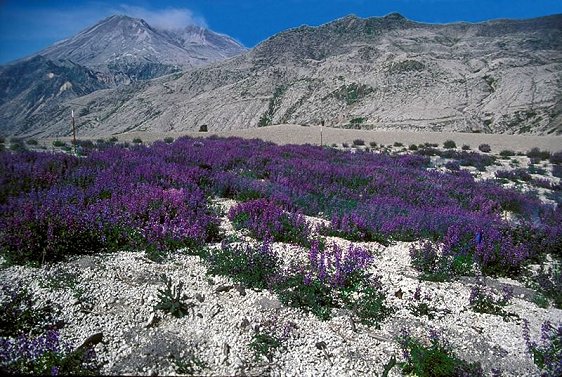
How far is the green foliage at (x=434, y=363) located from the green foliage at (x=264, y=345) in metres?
1.30

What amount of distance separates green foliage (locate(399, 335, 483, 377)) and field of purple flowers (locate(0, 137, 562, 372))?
79mm

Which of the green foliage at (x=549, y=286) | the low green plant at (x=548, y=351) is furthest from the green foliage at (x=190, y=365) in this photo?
the green foliage at (x=549, y=286)

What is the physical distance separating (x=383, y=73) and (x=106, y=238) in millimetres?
80703

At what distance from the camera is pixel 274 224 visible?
21.6 feet

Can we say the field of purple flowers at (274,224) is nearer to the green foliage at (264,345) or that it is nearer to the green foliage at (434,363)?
the green foliage at (434,363)

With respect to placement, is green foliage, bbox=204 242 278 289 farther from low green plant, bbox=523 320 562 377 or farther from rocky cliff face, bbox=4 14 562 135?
rocky cliff face, bbox=4 14 562 135

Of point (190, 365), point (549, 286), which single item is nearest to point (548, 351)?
point (549, 286)

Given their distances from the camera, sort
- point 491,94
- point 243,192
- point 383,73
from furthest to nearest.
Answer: point 383,73
point 491,94
point 243,192

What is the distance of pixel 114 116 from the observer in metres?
117

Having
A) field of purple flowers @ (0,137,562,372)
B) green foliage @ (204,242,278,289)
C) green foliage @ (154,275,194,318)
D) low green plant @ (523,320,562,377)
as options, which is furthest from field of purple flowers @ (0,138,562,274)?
low green plant @ (523,320,562,377)

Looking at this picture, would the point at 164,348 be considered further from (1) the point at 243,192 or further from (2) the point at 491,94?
(2) the point at 491,94

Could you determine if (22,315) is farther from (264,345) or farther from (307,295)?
(307,295)

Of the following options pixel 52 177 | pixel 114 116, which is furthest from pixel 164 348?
pixel 114 116

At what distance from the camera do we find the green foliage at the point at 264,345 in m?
3.72
